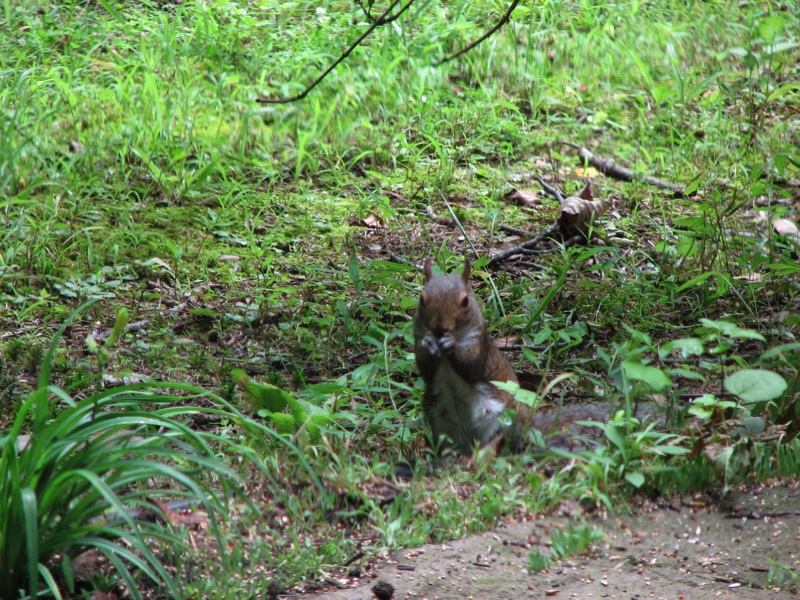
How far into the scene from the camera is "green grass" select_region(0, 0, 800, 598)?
9.69 ft

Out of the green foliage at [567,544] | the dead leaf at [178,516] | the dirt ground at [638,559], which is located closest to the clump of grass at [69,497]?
the dead leaf at [178,516]

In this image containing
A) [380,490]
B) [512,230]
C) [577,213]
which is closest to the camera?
[380,490]

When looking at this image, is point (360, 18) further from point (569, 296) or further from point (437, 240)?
point (569, 296)

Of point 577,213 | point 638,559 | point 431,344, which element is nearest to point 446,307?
point 431,344

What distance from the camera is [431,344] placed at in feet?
11.0

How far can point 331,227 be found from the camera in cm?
567

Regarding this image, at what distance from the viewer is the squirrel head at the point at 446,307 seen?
339 centimetres

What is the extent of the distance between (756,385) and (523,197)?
3375mm

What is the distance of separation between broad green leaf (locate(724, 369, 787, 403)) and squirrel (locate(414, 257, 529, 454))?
87 cm

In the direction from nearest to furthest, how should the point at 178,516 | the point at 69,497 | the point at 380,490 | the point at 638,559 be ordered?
the point at 69,497, the point at 638,559, the point at 178,516, the point at 380,490

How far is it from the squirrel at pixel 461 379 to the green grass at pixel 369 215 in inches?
5.7

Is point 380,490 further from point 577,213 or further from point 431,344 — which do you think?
point 577,213

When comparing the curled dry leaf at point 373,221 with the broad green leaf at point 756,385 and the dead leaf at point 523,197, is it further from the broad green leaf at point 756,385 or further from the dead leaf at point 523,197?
the broad green leaf at point 756,385

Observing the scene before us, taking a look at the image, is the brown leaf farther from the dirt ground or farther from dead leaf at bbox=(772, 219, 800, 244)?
dead leaf at bbox=(772, 219, 800, 244)
